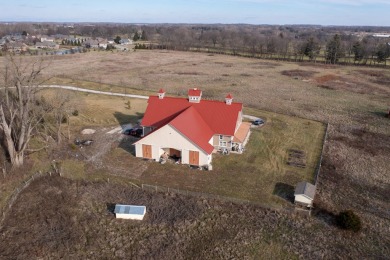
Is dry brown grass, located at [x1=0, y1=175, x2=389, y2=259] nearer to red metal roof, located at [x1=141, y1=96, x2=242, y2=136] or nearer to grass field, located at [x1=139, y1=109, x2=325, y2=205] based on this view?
grass field, located at [x1=139, y1=109, x2=325, y2=205]

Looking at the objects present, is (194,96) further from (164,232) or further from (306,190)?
(164,232)

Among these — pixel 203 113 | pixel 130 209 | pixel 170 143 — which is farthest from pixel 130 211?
pixel 203 113

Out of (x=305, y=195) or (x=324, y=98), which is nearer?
(x=305, y=195)

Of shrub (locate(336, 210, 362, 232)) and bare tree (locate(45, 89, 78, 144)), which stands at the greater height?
bare tree (locate(45, 89, 78, 144))

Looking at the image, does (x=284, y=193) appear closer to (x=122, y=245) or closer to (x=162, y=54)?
(x=122, y=245)

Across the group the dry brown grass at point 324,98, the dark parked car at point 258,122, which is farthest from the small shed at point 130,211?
the dark parked car at point 258,122

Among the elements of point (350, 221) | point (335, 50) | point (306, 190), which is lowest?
point (350, 221)

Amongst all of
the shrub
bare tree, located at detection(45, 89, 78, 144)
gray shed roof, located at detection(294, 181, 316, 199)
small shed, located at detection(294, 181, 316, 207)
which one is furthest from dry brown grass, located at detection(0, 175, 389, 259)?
bare tree, located at detection(45, 89, 78, 144)

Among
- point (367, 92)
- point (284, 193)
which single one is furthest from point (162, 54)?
point (284, 193)
